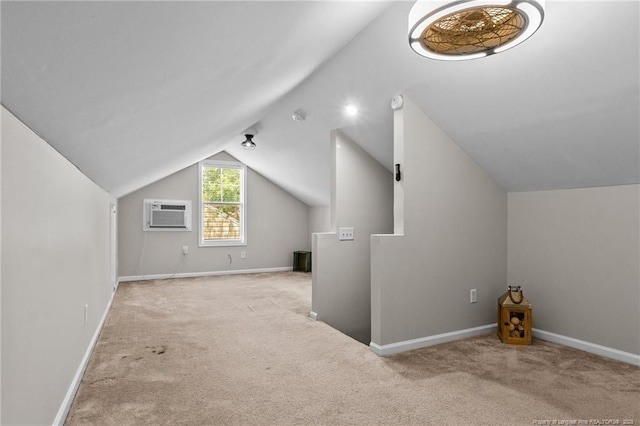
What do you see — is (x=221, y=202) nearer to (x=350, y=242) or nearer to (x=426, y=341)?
(x=350, y=242)

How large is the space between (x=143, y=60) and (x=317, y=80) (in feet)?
7.61

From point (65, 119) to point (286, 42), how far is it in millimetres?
1103

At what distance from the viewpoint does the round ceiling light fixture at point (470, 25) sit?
1.54 m

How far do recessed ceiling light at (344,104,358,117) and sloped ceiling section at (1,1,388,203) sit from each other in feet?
2.21

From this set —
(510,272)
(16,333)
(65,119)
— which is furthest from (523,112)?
(16,333)

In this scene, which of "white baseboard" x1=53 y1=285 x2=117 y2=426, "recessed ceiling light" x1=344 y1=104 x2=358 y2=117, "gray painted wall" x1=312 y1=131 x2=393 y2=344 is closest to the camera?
"white baseboard" x1=53 y1=285 x2=117 y2=426

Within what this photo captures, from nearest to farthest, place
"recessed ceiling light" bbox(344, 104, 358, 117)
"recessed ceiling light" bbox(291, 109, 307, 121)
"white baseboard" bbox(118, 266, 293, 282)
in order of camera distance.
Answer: "recessed ceiling light" bbox(344, 104, 358, 117) → "recessed ceiling light" bbox(291, 109, 307, 121) → "white baseboard" bbox(118, 266, 293, 282)

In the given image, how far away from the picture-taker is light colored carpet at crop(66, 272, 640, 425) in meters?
1.90

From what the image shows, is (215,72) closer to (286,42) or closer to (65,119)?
(286,42)

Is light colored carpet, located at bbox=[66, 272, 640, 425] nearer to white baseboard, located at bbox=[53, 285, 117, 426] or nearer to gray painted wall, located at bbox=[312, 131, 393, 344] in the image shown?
white baseboard, located at bbox=[53, 285, 117, 426]

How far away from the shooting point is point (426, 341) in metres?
2.96

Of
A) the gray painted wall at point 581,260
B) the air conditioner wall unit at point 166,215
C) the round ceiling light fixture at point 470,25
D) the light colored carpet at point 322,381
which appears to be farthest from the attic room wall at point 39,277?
the air conditioner wall unit at point 166,215

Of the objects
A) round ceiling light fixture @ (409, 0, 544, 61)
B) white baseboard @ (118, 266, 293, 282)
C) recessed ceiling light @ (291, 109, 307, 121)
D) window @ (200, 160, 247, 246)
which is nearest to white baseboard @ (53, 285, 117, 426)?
round ceiling light fixture @ (409, 0, 544, 61)

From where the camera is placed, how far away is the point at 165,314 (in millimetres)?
3986
